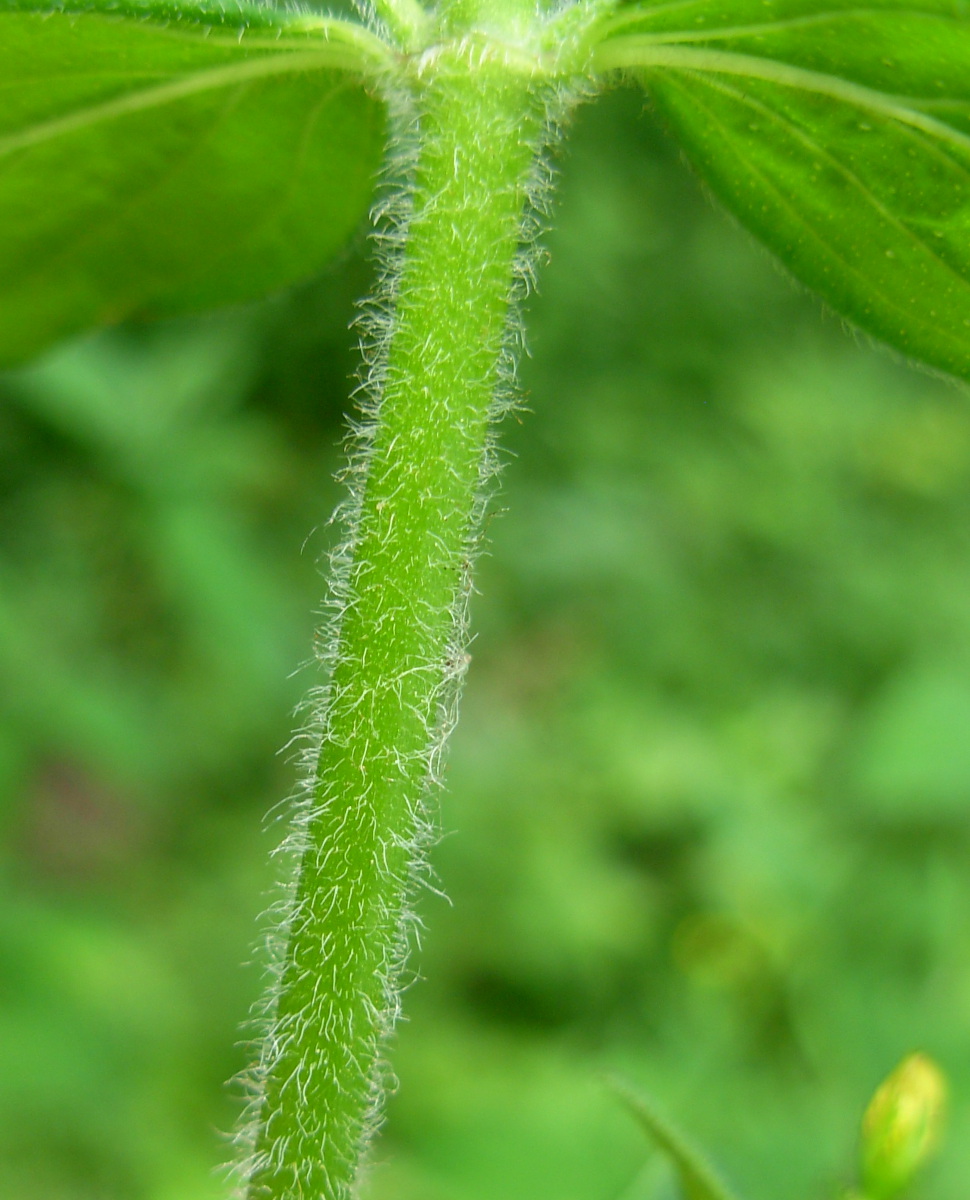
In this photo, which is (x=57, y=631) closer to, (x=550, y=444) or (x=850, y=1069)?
(x=550, y=444)

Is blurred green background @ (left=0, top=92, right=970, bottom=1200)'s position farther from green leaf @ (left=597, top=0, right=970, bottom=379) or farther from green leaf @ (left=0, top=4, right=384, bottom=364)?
green leaf @ (left=597, top=0, right=970, bottom=379)

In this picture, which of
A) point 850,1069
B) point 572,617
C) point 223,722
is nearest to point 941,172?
point 850,1069

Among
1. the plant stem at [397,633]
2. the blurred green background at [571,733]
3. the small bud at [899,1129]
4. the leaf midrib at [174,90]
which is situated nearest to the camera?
the plant stem at [397,633]

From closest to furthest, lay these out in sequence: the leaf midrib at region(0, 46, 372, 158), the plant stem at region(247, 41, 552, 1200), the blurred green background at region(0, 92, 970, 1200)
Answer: the plant stem at region(247, 41, 552, 1200), the leaf midrib at region(0, 46, 372, 158), the blurred green background at region(0, 92, 970, 1200)

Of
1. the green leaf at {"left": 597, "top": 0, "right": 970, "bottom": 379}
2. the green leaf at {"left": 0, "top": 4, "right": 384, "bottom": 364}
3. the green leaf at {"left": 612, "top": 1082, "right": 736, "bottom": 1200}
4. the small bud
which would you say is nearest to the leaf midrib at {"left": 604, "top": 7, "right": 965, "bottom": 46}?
the green leaf at {"left": 597, "top": 0, "right": 970, "bottom": 379}

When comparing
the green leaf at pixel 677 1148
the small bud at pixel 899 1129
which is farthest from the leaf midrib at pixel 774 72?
the small bud at pixel 899 1129

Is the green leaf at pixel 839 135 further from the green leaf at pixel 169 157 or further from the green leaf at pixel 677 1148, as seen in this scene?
the green leaf at pixel 677 1148
